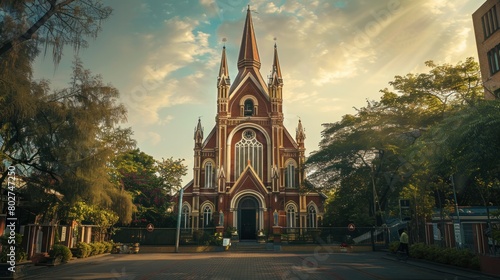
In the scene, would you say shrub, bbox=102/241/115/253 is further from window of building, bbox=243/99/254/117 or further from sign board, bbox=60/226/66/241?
window of building, bbox=243/99/254/117

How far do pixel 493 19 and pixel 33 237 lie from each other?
30.7 metres

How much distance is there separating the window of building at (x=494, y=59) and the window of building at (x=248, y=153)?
2379cm

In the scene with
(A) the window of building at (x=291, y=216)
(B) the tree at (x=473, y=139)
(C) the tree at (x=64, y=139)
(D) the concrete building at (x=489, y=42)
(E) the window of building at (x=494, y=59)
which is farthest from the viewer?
(A) the window of building at (x=291, y=216)

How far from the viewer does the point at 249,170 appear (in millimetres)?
39344

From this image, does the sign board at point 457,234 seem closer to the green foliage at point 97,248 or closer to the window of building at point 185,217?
the green foliage at point 97,248

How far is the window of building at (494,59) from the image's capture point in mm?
23672

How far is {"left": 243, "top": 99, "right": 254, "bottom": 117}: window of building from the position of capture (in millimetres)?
44219

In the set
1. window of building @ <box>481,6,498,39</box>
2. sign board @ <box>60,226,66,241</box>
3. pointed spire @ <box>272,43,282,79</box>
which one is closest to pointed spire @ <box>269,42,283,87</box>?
pointed spire @ <box>272,43,282,79</box>

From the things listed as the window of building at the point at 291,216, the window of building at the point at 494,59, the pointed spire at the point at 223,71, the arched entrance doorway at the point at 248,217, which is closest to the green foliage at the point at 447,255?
the window of building at the point at 494,59

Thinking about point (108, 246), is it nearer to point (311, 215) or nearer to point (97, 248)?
point (97, 248)

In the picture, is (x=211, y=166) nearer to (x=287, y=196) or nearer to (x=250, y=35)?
(x=287, y=196)

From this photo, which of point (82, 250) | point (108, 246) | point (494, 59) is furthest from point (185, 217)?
point (494, 59)

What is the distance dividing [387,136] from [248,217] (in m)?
18.1

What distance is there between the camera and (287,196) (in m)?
41.0
